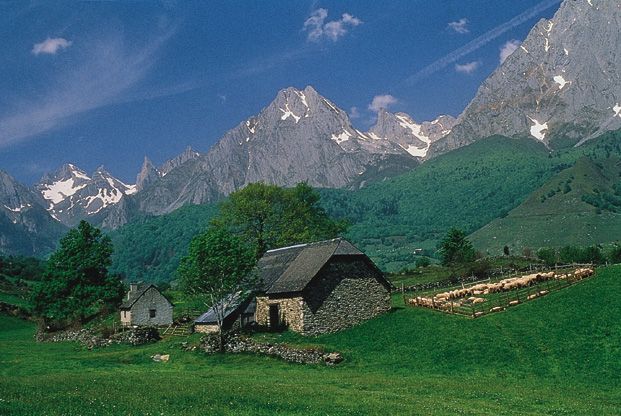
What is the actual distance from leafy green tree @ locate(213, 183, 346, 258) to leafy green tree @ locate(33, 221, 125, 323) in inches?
727

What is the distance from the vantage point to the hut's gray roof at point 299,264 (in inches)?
2153

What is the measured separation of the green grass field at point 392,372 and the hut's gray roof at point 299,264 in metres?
5.60

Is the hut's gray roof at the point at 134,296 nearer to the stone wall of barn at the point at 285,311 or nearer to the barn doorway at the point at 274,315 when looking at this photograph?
the stone wall of barn at the point at 285,311

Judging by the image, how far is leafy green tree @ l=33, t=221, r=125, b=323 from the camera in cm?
7806

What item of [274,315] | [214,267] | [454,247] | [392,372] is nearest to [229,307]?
[274,315]

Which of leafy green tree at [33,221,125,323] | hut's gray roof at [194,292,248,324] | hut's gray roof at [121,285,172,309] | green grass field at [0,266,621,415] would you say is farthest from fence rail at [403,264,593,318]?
leafy green tree at [33,221,125,323]

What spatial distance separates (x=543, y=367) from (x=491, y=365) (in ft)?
10.6

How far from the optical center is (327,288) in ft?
179

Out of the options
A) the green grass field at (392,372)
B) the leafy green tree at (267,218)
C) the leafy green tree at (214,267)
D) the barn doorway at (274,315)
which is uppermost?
the leafy green tree at (267,218)

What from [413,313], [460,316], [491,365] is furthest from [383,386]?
[413,313]

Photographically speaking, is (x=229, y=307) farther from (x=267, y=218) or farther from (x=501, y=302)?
Result: (x=267, y=218)

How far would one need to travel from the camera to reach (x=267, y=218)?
293ft

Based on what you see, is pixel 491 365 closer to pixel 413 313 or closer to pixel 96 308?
pixel 413 313

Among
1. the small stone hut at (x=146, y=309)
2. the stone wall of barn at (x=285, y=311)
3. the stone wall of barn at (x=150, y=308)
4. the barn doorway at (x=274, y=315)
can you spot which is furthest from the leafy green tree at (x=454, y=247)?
the barn doorway at (x=274, y=315)
